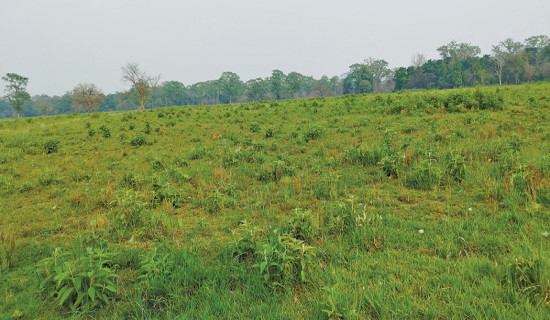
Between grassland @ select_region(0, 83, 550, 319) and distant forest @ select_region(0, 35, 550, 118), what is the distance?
53.7 m

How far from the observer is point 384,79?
121625 mm

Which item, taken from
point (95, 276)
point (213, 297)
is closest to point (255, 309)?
point (213, 297)

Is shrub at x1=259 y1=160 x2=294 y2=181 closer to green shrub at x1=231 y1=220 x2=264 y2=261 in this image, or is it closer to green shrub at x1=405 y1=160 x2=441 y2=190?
green shrub at x1=405 y1=160 x2=441 y2=190

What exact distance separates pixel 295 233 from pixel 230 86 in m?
115

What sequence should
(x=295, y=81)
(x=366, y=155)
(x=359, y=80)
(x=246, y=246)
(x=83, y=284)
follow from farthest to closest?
(x=295, y=81) < (x=359, y=80) < (x=366, y=155) < (x=246, y=246) < (x=83, y=284)

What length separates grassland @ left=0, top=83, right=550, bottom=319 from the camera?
268 cm

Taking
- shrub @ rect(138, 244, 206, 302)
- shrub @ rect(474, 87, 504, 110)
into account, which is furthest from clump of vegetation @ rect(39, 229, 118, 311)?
shrub @ rect(474, 87, 504, 110)

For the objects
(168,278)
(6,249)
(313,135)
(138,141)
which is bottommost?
(168,278)

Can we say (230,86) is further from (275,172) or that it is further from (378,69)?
(275,172)

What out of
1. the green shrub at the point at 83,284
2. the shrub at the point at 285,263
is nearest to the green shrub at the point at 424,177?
the shrub at the point at 285,263

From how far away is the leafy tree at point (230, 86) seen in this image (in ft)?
368

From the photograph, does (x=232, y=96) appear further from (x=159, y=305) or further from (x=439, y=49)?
(x=159, y=305)

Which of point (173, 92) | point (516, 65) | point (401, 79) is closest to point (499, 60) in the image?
point (516, 65)

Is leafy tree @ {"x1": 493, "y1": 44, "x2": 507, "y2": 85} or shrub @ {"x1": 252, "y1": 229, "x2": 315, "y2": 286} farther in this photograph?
leafy tree @ {"x1": 493, "y1": 44, "x2": 507, "y2": 85}
